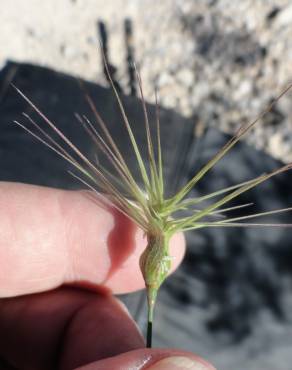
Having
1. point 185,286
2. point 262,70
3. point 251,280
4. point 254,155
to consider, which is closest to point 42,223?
point 185,286

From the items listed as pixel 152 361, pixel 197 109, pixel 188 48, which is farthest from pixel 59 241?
pixel 188 48

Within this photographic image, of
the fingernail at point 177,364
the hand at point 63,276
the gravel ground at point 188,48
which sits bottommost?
the fingernail at point 177,364

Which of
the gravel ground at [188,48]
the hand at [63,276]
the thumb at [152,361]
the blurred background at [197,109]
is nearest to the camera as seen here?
the thumb at [152,361]

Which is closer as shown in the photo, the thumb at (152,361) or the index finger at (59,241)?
the thumb at (152,361)

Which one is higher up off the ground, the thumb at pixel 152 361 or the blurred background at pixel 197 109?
the blurred background at pixel 197 109

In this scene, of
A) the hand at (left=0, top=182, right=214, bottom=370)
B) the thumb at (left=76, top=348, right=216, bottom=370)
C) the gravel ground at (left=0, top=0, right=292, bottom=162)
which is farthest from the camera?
the gravel ground at (left=0, top=0, right=292, bottom=162)

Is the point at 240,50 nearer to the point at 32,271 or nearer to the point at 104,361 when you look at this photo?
the point at 32,271

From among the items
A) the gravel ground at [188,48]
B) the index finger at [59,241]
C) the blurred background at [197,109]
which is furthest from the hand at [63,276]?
the gravel ground at [188,48]

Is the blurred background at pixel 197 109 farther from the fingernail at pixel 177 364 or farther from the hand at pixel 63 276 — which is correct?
the fingernail at pixel 177 364

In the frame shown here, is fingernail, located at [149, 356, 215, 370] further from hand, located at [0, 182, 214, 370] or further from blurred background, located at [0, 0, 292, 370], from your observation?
blurred background, located at [0, 0, 292, 370]

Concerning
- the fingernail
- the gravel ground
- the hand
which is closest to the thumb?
the fingernail
